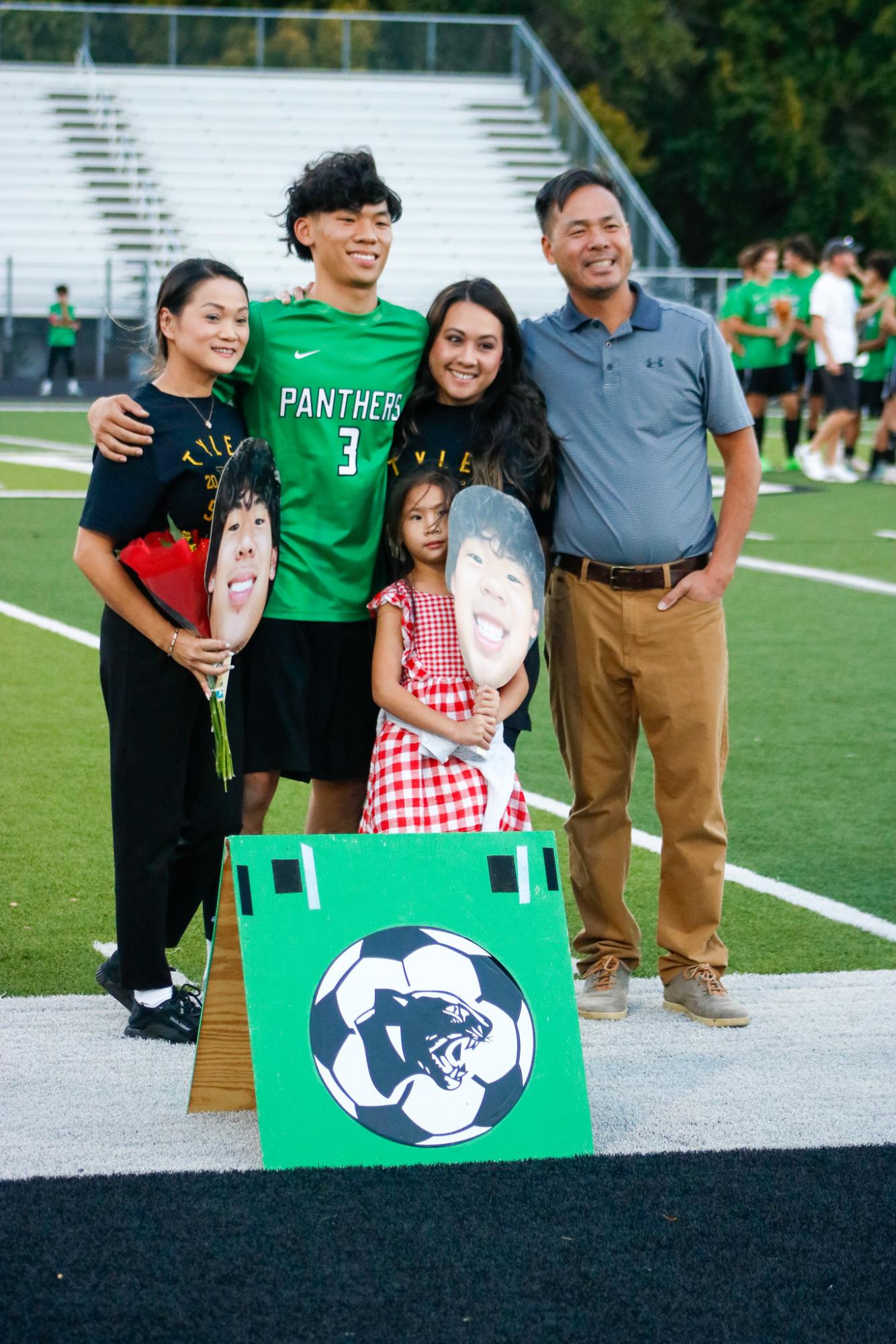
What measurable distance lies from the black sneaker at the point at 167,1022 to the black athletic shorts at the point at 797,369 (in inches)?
536

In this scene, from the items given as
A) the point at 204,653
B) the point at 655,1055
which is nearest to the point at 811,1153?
the point at 655,1055

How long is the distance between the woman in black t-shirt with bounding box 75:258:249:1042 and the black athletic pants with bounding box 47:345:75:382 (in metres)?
23.3

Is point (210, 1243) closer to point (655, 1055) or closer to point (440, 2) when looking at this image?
point (655, 1055)

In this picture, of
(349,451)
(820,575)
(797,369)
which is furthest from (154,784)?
(797,369)

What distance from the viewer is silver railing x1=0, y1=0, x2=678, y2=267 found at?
3100 cm

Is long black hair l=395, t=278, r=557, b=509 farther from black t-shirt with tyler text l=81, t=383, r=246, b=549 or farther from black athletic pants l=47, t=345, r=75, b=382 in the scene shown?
black athletic pants l=47, t=345, r=75, b=382

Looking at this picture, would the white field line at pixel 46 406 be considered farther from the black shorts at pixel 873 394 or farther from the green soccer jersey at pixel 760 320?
the black shorts at pixel 873 394

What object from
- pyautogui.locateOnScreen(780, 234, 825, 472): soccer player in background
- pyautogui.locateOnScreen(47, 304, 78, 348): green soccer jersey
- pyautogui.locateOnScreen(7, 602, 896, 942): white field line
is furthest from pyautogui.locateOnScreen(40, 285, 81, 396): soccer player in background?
pyautogui.locateOnScreen(7, 602, 896, 942): white field line

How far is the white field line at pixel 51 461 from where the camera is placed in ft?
49.8

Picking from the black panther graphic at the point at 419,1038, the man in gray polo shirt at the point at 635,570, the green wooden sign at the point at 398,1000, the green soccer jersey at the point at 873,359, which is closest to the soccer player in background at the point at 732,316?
the green soccer jersey at the point at 873,359

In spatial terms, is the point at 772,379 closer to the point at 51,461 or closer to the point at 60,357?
the point at 51,461

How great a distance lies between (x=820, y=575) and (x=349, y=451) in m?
7.43

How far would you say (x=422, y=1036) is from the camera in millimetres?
3162

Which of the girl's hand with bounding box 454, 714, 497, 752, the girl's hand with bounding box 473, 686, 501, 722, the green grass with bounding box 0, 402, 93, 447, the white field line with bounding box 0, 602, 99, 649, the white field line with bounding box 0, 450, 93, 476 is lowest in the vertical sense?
the green grass with bounding box 0, 402, 93, 447
